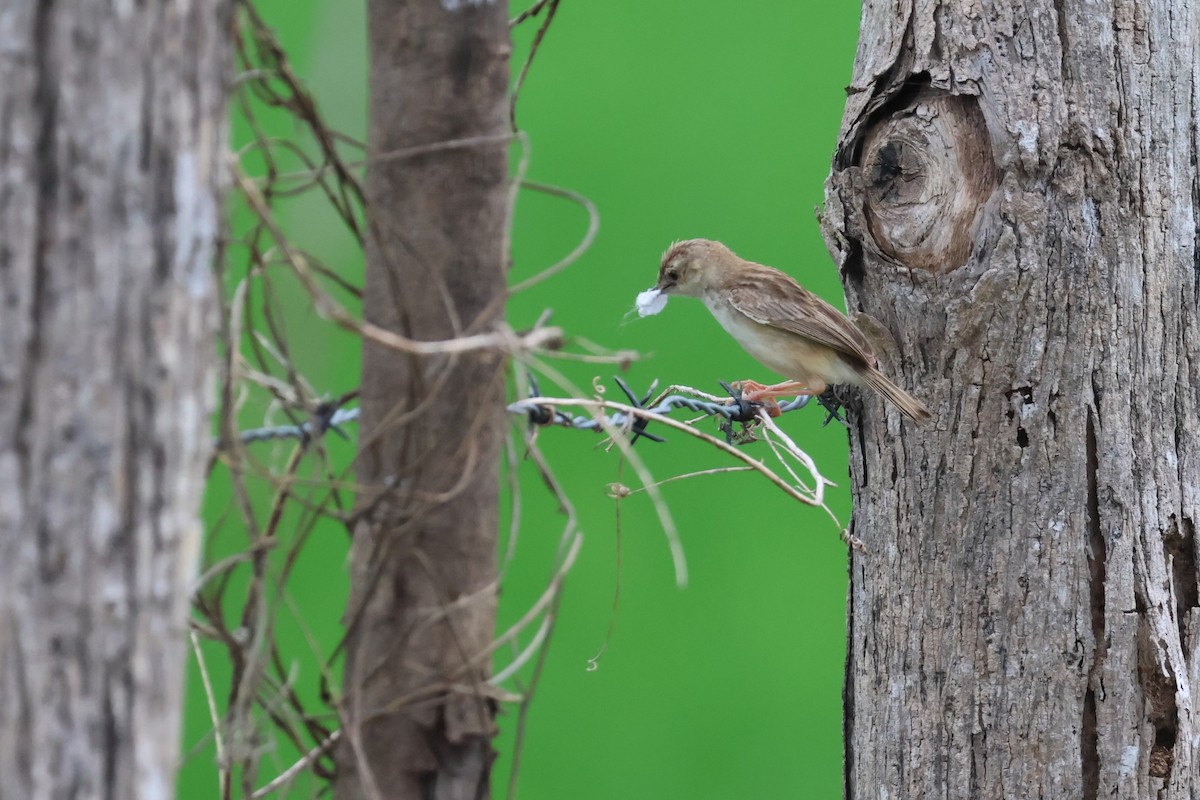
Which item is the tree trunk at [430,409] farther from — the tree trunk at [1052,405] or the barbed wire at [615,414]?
the tree trunk at [1052,405]

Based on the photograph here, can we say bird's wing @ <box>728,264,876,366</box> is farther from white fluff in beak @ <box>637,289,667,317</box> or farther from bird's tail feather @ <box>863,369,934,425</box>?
white fluff in beak @ <box>637,289,667,317</box>

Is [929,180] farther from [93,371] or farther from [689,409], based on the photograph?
[93,371]

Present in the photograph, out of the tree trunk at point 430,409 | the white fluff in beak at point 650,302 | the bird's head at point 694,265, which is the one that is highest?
the bird's head at point 694,265

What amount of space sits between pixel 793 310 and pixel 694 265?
0.48 metres

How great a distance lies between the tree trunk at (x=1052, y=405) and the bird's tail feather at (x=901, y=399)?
0.09 feet

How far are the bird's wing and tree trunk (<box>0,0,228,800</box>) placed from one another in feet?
4.51

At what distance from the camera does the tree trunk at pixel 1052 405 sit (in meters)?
1.88

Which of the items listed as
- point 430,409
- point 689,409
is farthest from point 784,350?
point 430,409

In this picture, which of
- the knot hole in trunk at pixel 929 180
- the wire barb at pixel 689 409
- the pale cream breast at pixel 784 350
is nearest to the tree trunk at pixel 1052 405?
the knot hole in trunk at pixel 929 180

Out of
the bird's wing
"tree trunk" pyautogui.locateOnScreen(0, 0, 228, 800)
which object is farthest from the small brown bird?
"tree trunk" pyautogui.locateOnScreen(0, 0, 228, 800)

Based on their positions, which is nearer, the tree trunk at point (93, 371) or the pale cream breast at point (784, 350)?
the tree trunk at point (93, 371)

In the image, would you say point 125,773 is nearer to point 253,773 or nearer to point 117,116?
point 253,773

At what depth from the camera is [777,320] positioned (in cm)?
270

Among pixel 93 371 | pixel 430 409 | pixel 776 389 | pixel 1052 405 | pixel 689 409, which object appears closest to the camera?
pixel 93 371
